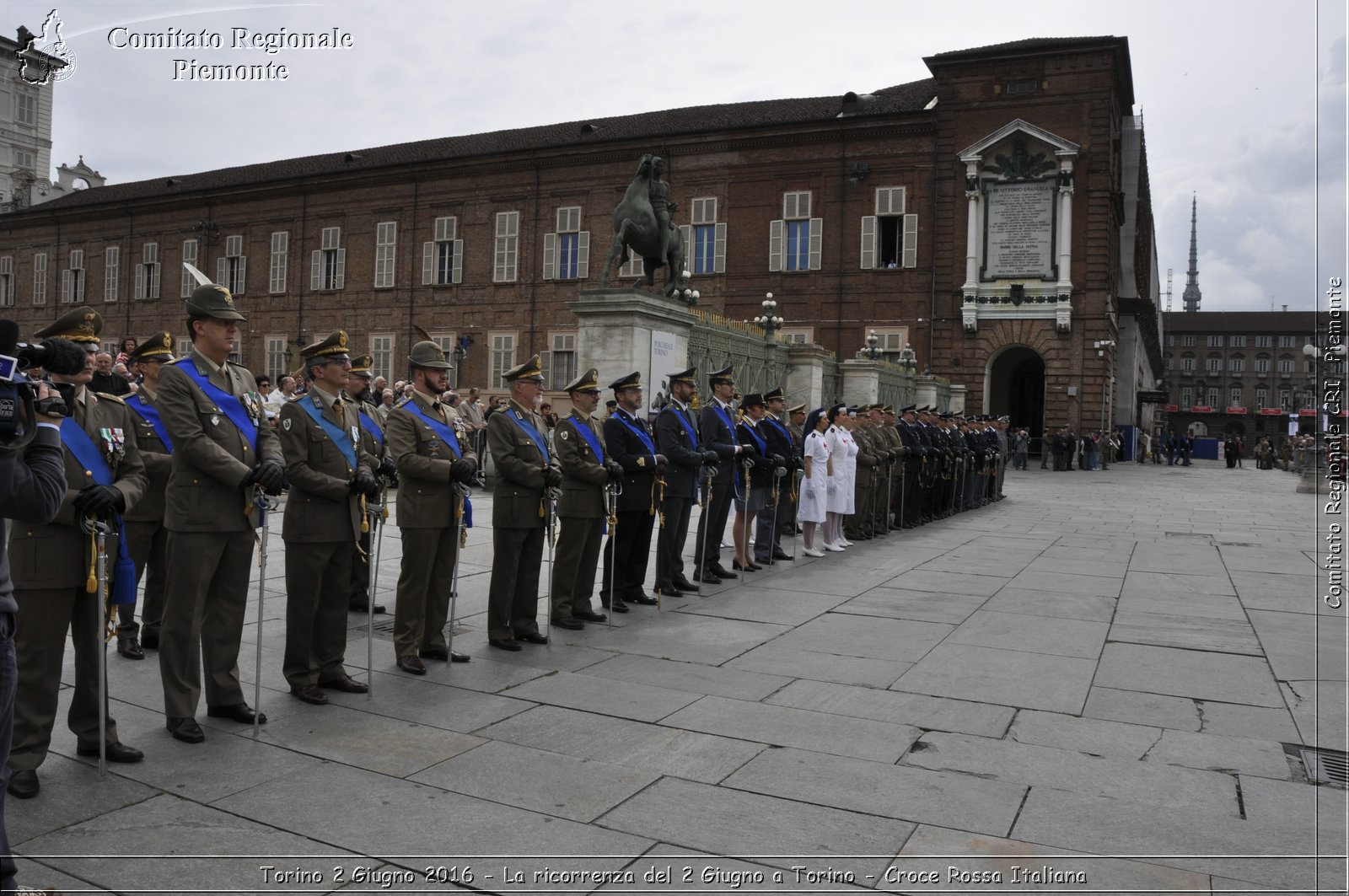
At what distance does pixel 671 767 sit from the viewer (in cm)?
453

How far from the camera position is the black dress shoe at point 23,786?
13.2 feet

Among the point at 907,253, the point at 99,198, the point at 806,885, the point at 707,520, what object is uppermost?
the point at 99,198

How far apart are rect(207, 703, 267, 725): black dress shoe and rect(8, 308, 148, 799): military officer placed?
1.56ft

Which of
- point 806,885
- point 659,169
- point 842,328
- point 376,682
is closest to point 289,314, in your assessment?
point 842,328

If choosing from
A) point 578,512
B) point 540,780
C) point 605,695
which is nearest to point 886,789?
point 540,780

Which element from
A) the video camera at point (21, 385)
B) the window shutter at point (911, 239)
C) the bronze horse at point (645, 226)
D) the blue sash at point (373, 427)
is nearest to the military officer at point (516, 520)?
the blue sash at point (373, 427)

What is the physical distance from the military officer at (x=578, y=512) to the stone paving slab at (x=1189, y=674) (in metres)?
3.51

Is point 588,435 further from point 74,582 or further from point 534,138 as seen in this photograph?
point 534,138

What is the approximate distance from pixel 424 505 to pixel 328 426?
0.84m

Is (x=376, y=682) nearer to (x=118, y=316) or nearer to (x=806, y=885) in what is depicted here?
(x=806, y=885)

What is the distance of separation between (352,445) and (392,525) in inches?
300

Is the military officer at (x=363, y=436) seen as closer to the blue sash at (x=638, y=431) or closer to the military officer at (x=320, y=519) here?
the military officer at (x=320, y=519)

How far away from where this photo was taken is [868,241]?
34781mm

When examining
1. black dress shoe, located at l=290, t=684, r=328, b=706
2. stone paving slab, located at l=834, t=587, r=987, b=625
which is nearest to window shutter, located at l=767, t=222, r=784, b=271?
stone paving slab, located at l=834, t=587, r=987, b=625
